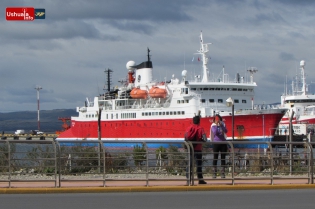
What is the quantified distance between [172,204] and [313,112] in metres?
64.6

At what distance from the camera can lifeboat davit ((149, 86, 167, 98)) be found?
2387 inches

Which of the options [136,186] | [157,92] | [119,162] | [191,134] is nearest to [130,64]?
[157,92]

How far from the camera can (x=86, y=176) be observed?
17047mm

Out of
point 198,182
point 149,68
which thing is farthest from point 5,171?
point 149,68

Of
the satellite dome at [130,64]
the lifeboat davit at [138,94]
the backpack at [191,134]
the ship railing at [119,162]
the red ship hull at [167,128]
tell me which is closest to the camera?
the ship railing at [119,162]

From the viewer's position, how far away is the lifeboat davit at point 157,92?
199 ft

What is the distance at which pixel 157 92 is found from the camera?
60.6 meters

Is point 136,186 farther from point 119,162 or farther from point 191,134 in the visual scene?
point 191,134

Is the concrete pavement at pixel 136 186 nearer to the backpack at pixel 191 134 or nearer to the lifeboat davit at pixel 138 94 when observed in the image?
the backpack at pixel 191 134

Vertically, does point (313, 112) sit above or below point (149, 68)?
below

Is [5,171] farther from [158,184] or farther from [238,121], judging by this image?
[238,121]

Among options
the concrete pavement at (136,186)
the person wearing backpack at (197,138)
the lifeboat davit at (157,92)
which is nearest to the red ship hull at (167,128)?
the lifeboat davit at (157,92)

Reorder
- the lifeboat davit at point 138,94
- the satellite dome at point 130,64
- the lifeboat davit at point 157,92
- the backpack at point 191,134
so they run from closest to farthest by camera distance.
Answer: the backpack at point 191,134 < the lifeboat davit at point 157,92 < the lifeboat davit at point 138,94 < the satellite dome at point 130,64

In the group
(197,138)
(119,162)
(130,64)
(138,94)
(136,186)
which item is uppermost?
(130,64)
